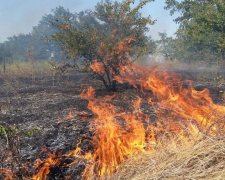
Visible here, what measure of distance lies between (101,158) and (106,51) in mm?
6441

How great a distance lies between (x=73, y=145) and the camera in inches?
198

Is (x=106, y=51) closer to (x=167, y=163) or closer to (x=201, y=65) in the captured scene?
(x=167, y=163)

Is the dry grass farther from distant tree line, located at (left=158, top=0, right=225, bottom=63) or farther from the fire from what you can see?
distant tree line, located at (left=158, top=0, right=225, bottom=63)

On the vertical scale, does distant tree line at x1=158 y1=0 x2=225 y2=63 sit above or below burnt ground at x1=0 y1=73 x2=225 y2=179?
above

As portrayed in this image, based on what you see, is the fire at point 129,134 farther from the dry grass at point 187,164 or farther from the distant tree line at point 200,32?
the distant tree line at point 200,32

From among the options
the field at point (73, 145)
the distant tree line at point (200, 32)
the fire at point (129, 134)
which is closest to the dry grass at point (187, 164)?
the field at point (73, 145)

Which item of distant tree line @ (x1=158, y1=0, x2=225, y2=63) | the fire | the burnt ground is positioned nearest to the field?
the burnt ground

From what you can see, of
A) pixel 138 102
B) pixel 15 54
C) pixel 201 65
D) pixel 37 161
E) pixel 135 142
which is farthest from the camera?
pixel 15 54

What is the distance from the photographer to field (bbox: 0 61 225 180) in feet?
9.34

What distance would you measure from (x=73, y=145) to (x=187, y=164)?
273cm

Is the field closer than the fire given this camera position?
Yes

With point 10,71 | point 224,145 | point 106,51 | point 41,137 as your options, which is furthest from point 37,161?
point 10,71

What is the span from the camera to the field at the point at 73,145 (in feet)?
9.34

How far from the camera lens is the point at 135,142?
474cm
